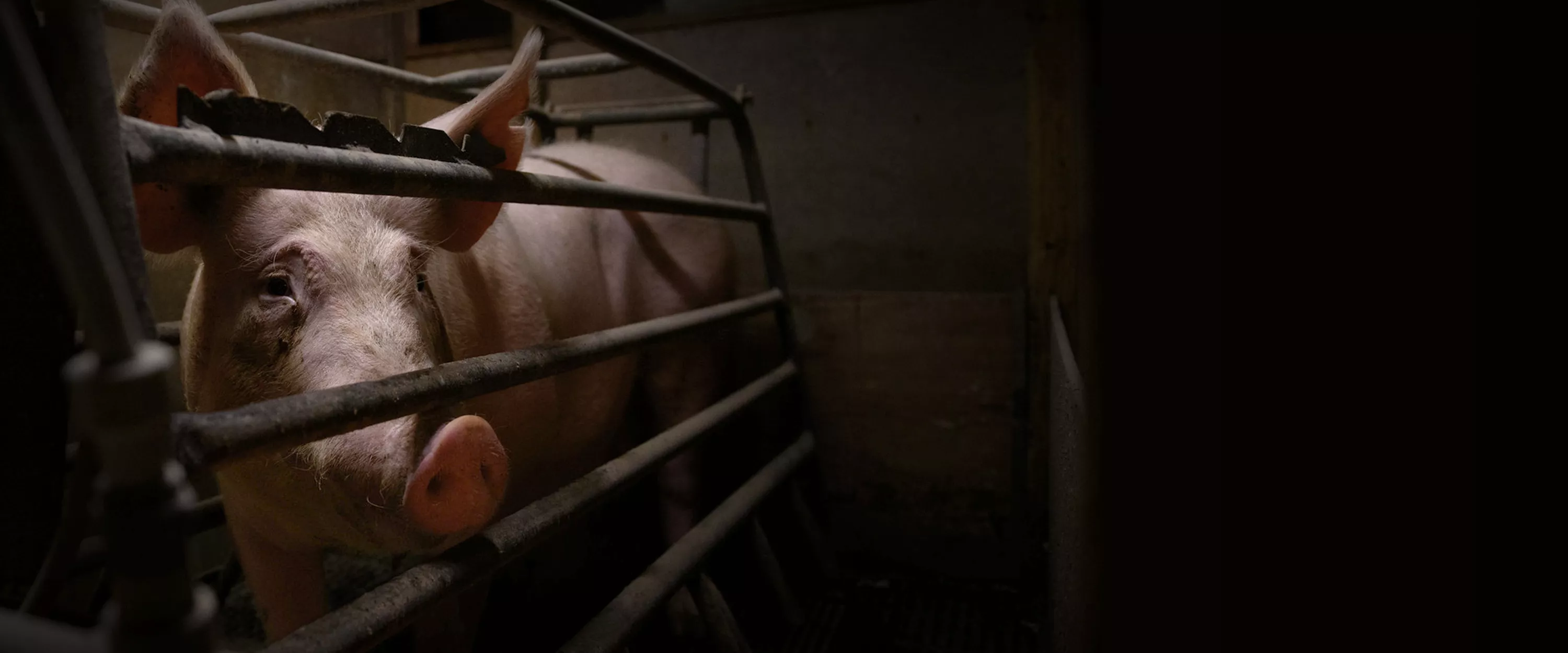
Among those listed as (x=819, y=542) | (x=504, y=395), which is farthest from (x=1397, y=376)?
(x=819, y=542)

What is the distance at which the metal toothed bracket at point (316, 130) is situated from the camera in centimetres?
87

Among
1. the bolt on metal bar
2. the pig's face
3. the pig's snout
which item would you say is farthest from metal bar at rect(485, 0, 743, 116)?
the bolt on metal bar

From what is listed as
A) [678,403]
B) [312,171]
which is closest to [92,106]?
[312,171]

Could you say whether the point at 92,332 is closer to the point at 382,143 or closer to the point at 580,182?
the point at 382,143

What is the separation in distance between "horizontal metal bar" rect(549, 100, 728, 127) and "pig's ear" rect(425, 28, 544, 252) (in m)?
1.21

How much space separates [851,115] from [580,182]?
1883mm

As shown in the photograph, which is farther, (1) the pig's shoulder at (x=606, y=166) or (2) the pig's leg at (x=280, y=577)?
(1) the pig's shoulder at (x=606, y=166)

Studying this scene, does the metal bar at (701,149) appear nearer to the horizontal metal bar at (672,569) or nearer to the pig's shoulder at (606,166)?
the pig's shoulder at (606,166)

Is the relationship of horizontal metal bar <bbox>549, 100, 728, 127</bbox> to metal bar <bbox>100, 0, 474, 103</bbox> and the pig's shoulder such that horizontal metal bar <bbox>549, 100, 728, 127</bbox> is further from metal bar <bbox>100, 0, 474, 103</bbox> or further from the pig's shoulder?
metal bar <bbox>100, 0, 474, 103</bbox>

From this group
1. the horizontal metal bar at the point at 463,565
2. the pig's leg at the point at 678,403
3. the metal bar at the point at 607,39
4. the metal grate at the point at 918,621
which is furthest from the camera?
the pig's leg at the point at 678,403

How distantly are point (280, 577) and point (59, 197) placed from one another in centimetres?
136

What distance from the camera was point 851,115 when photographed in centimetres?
310

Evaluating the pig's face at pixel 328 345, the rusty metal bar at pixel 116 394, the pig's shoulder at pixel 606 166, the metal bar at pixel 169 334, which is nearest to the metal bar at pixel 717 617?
the pig's face at pixel 328 345

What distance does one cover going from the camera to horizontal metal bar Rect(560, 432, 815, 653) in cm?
148
